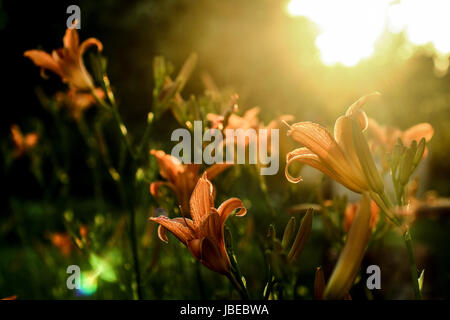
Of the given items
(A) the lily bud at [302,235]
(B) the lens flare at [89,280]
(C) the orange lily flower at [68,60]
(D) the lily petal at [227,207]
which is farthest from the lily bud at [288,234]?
(C) the orange lily flower at [68,60]

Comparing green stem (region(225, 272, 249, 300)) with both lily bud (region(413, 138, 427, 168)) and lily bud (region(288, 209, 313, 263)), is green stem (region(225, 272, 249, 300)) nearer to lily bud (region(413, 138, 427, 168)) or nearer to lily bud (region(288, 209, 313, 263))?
lily bud (region(288, 209, 313, 263))

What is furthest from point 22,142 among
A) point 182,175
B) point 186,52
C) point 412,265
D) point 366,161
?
point 186,52

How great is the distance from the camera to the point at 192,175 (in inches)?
46.8

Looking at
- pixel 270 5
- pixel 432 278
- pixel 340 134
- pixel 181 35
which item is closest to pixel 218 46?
pixel 181 35

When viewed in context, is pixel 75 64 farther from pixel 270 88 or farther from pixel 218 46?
pixel 270 88

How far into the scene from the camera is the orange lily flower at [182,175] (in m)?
1.19

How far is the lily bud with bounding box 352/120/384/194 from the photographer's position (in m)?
0.89

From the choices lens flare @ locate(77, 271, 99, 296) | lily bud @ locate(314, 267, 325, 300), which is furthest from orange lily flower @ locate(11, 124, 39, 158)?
lily bud @ locate(314, 267, 325, 300)

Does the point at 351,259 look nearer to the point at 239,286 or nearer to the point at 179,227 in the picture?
the point at 239,286

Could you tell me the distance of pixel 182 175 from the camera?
120 cm

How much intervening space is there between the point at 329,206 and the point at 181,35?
19.4ft

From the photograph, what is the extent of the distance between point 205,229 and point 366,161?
14.6 inches

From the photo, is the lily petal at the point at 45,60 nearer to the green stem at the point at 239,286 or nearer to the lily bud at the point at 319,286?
the green stem at the point at 239,286

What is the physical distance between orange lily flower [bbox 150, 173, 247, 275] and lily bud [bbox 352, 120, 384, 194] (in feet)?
0.92
